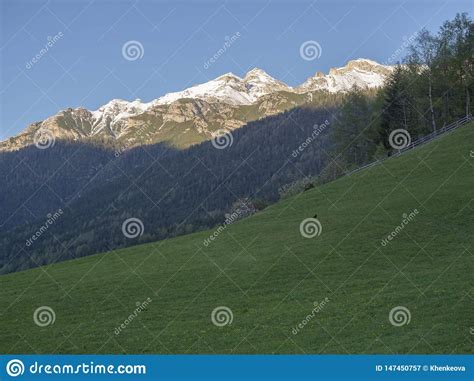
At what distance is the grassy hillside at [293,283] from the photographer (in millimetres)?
24906

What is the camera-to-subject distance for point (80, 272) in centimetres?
4384

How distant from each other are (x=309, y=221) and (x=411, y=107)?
145 feet

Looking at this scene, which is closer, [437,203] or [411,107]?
[437,203]

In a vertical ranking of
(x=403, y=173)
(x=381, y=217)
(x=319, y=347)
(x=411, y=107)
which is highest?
(x=411, y=107)

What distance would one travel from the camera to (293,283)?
34.1 meters

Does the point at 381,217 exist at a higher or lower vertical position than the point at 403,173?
lower

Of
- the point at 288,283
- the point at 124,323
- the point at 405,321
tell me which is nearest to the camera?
the point at 405,321

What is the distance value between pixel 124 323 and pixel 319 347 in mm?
11364

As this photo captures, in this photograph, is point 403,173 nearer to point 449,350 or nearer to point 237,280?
point 237,280

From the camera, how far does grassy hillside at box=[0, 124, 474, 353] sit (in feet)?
81.7

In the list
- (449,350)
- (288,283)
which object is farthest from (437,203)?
(449,350)

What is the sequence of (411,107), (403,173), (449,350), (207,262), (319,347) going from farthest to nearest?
(411,107)
(403,173)
(207,262)
(319,347)
(449,350)
